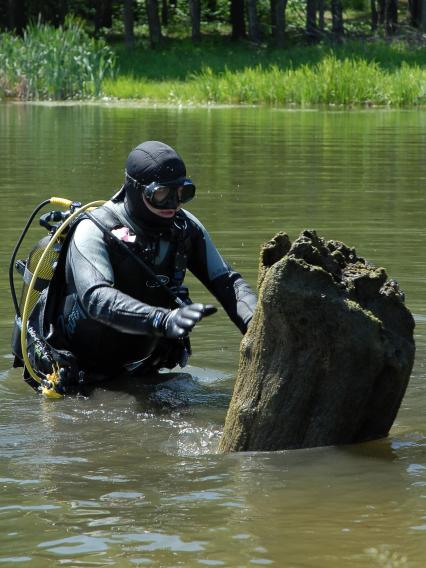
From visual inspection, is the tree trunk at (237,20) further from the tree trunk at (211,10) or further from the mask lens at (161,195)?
the mask lens at (161,195)

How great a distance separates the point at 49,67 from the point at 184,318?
26426 mm

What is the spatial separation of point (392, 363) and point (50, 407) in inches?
81.0

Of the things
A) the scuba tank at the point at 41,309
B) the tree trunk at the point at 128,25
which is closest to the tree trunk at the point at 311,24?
the tree trunk at the point at 128,25

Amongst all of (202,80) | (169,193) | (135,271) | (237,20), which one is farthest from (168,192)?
(237,20)

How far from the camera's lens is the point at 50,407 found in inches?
263

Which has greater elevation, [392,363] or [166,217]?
[166,217]

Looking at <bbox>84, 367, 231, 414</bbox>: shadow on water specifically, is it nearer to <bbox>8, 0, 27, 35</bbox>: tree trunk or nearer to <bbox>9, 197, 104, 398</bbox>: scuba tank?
<bbox>9, 197, 104, 398</bbox>: scuba tank

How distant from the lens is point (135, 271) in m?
6.49

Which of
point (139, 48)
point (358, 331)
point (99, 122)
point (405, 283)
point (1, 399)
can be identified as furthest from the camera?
point (139, 48)

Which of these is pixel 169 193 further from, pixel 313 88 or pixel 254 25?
pixel 254 25

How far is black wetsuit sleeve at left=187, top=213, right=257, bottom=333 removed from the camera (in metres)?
6.62

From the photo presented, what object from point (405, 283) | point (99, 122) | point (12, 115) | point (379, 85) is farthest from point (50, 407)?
point (379, 85)

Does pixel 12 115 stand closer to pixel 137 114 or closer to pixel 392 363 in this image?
pixel 137 114

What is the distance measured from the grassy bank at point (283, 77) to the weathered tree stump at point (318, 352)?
24.3 meters
